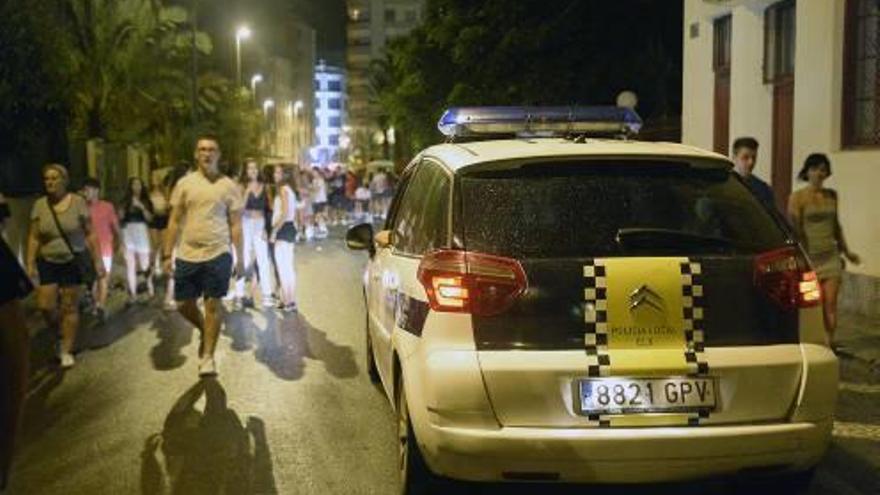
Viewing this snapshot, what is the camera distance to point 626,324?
4574mm

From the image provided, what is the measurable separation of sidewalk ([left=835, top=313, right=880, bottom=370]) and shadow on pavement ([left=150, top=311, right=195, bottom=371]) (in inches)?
220

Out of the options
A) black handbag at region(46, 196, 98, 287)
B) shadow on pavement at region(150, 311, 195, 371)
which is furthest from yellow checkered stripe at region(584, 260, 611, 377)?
black handbag at region(46, 196, 98, 287)

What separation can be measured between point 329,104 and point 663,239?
158583 millimetres

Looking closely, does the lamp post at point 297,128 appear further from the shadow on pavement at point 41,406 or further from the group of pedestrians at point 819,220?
the group of pedestrians at point 819,220

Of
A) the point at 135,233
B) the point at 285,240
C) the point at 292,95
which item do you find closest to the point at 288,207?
the point at 285,240

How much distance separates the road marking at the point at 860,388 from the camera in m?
8.13

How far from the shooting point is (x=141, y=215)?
46.1 feet

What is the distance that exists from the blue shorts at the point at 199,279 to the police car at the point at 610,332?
13.5ft

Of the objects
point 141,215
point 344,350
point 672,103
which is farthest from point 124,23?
point 344,350

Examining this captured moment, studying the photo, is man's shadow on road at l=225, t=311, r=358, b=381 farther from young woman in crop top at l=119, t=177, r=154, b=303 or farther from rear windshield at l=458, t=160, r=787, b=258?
rear windshield at l=458, t=160, r=787, b=258

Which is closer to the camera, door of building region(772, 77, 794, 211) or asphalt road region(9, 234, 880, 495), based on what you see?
asphalt road region(9, 234, 880, 495)

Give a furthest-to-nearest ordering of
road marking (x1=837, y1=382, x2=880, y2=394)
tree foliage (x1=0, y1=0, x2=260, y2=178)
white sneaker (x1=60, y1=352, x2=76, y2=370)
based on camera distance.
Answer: tree foliage (x1=0, y1=0, x2=260, y2=178) < white sneaker (x1=60, y1=352, x2=76, y2=370) < road marking (x1=837, y1=382, x2=880, y2=394)

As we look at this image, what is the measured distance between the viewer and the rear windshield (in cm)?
470

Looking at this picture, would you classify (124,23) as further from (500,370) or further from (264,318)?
(500,370)
